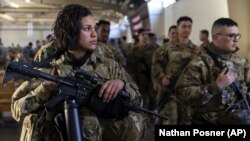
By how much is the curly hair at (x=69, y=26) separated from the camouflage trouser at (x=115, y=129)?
35cm

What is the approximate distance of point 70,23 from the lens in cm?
183

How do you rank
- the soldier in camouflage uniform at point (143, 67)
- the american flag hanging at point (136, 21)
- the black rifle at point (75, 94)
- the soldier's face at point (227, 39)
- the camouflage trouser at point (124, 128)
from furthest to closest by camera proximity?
the american flag hanging at point (136, 21) → the soldier in camouflage uniform at point (143, 67) → the soldier's face at point (227, 39) → the camouflage trouser at point (124, 128) → the black rifle at point (75, 94)

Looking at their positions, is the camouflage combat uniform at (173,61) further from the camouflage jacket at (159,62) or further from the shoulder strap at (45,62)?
the shoulder strap at (45,62)

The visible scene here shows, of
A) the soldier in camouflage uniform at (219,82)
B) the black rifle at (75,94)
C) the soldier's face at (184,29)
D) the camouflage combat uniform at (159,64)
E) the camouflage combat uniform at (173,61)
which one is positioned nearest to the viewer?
the black rifle at (75,94)

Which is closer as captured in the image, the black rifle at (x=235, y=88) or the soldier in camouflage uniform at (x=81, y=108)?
the soldier in camouflage uniform at (x=81, y=108)

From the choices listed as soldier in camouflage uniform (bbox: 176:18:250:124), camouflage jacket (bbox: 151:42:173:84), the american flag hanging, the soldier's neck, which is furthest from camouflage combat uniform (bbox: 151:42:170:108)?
the american flag hanging

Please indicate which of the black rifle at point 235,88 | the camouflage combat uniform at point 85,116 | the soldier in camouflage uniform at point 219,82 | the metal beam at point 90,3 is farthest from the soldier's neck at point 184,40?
the metal beam at point 90,3

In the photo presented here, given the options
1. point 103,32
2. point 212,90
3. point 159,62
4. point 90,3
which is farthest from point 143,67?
point 90,3

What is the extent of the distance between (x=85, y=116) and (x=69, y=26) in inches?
15.9

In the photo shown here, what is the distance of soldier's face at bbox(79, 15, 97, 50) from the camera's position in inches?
72.3

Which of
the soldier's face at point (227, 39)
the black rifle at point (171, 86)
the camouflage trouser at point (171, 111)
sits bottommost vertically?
the camouflage trouser at point (171, 111)

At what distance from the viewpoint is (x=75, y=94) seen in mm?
1662

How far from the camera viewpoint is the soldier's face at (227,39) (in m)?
2.60

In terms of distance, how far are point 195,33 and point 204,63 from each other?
21.9 ft
